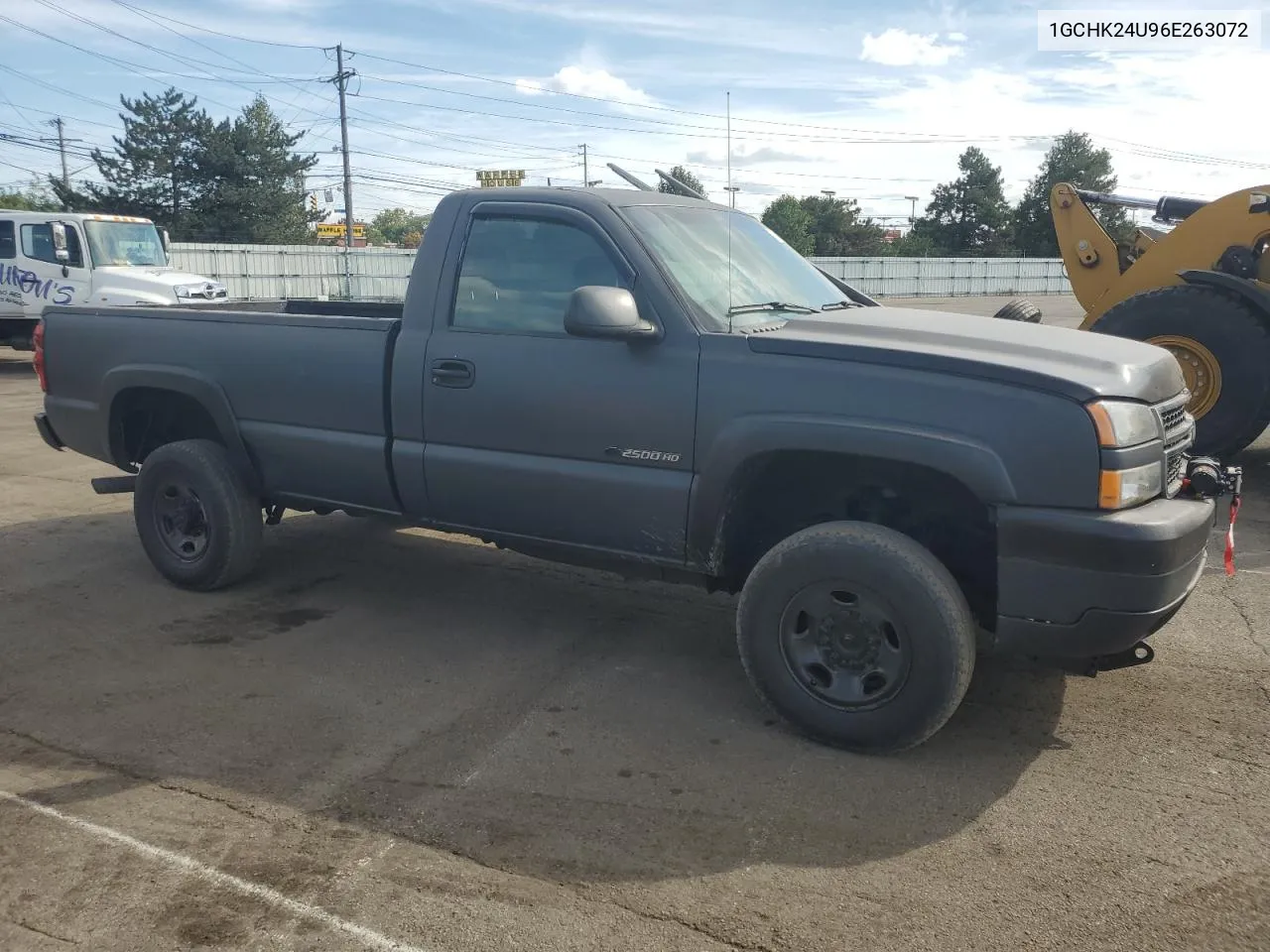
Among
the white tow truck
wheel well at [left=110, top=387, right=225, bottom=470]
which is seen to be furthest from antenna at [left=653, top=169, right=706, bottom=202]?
the white tow truck

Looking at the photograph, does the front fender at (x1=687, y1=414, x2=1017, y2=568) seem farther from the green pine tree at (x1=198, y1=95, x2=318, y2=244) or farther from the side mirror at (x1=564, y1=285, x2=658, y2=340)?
the green pine tree at (x1=198, y1=95, x2=318, y2=244)

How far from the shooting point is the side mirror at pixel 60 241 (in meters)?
16.1

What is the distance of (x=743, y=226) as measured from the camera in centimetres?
494

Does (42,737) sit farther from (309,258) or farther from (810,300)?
(309,258)

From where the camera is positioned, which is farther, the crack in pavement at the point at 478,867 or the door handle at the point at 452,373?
the door handle at the point at 452,373

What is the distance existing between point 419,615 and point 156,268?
1464 cm

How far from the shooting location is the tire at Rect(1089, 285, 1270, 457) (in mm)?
7379

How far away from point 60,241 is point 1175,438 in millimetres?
16675

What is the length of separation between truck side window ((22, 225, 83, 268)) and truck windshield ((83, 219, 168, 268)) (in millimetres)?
221

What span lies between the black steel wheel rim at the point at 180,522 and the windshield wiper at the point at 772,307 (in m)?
3.00

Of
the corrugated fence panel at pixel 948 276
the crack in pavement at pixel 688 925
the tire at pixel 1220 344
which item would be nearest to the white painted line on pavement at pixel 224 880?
the crack in pavement at pixel 688 925

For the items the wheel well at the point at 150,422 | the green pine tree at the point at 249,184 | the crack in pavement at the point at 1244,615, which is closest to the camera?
the crack in pavement at the point at 1244,615

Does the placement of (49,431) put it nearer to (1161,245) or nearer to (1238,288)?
(1238,288)

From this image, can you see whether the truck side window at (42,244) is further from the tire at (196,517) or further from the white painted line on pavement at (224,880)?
the white painted line on pavement at (224,880)
